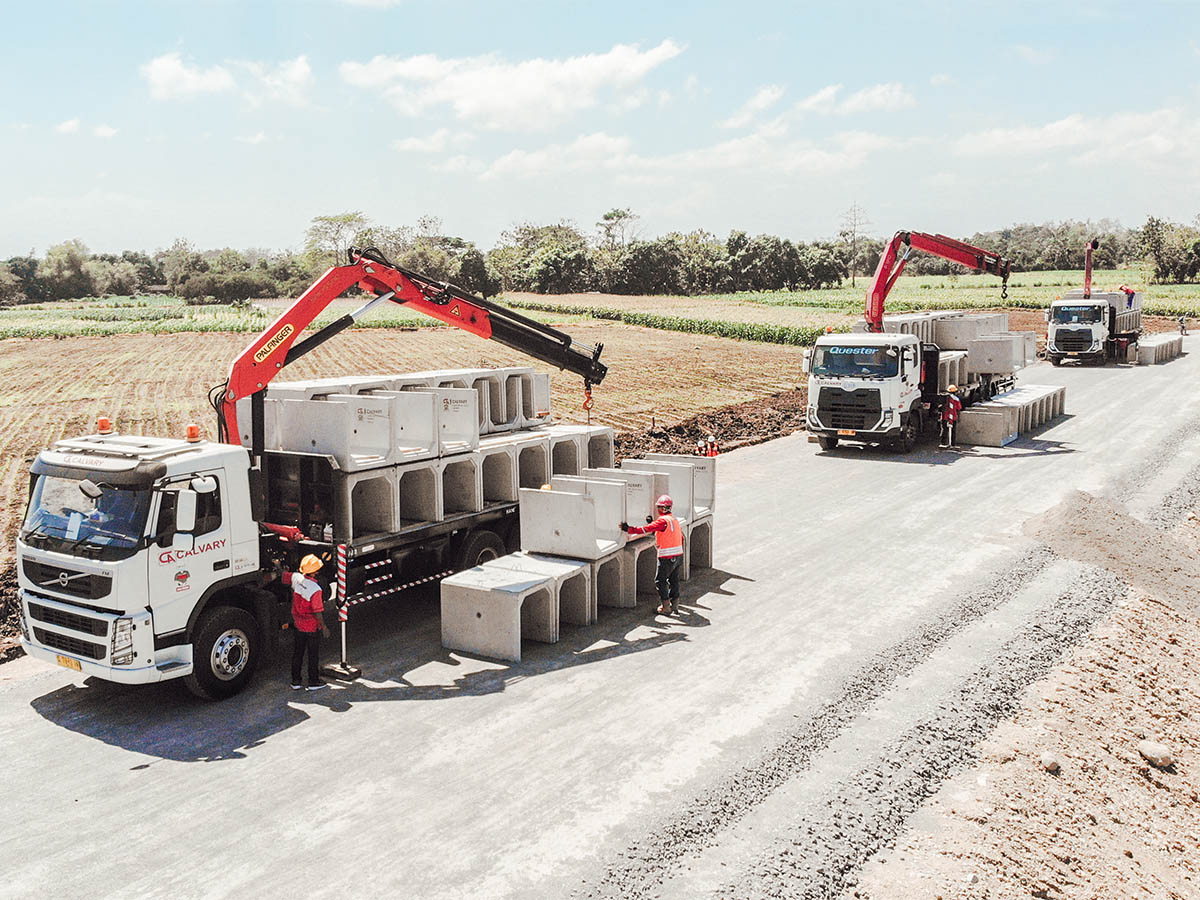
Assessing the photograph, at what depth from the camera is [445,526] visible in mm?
13086

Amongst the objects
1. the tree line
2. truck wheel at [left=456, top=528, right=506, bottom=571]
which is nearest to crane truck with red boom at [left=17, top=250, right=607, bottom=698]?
truck wheel at [left=456, top=528, right=506, bottom=571]

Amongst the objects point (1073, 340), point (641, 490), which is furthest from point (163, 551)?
point (1073, 340)

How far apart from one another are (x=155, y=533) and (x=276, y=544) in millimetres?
2281

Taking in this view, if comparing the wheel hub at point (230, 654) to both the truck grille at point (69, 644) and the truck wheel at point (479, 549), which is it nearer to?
the truck grille at point (69, 644)

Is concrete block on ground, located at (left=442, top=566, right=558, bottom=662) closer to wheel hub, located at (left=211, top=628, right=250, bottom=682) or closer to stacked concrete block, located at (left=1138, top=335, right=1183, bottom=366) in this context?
wheel hub, located at (left=211, top=628, right=250, bottom=682)

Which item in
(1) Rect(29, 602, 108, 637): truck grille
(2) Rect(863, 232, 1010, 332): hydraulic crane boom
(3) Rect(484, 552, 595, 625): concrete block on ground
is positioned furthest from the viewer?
(2) Rect(863, 232, 1010, 332): hydraulic crane boom

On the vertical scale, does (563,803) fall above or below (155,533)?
below

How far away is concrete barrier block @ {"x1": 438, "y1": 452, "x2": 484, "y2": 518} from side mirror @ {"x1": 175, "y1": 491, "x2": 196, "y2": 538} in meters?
3.87

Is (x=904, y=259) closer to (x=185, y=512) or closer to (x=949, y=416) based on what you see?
(x=949, y=416)

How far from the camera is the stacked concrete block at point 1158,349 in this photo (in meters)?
42.4

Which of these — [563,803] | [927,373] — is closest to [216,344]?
[927,373]

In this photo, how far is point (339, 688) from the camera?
10.8 m

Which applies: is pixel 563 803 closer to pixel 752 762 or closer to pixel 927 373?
pixel 752 762

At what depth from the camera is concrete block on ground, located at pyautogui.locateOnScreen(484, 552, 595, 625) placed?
12.4 meters
